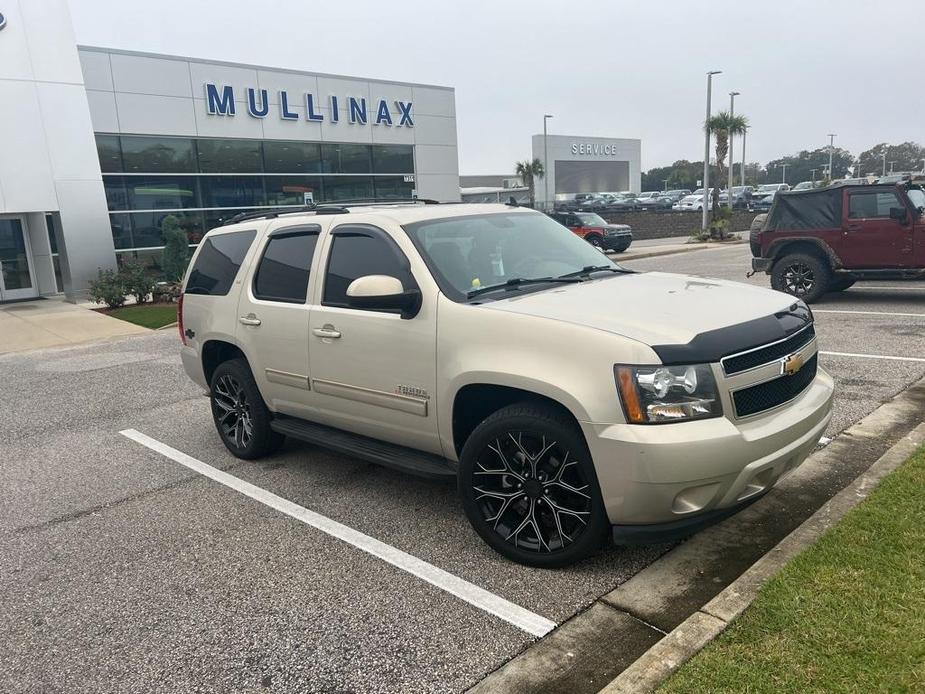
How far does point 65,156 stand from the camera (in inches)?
679

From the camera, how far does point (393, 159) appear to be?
85.6 feet

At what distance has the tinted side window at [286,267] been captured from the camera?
4734 millimetres

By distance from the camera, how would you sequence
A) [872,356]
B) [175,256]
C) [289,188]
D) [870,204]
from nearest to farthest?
[872,356] < [870,204] < [175,256] < [289,188]

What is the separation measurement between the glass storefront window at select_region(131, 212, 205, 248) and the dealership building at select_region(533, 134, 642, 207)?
56862 mm

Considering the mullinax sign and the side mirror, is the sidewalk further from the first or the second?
the side mirror

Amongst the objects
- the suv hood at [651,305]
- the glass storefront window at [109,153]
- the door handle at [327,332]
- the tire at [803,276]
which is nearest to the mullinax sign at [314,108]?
the glass storefront window at [109,153]

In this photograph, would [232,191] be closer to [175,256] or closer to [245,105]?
[245,105]

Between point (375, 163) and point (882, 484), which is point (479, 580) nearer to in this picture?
point (882, 484)

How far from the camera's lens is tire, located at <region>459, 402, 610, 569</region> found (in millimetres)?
3307

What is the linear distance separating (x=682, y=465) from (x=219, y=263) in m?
3.98

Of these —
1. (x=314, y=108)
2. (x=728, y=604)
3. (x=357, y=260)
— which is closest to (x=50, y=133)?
(x=314, y=108)

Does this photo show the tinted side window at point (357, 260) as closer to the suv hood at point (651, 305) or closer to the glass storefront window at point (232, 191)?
the suv hood at point (651, 305)

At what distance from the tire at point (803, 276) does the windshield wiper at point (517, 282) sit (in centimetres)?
844

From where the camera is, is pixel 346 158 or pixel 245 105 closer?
pixel 245 105
